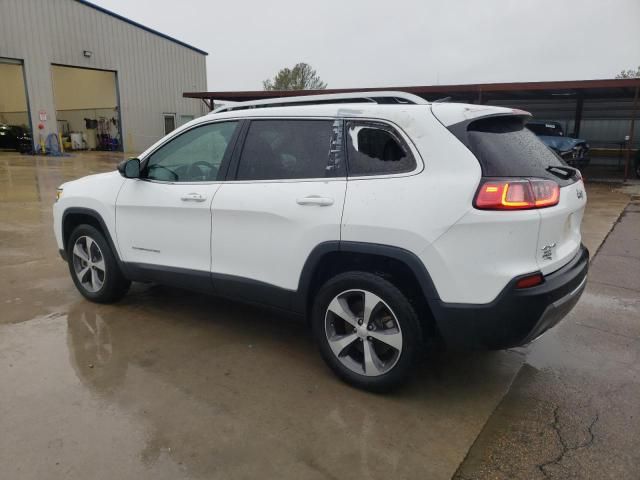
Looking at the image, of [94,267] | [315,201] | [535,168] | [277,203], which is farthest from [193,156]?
[535,168]

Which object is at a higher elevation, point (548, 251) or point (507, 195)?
point (507, 195)

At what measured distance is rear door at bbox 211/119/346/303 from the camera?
3.05 meters

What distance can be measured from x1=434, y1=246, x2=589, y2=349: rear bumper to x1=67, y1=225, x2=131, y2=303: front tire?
2.97 metres

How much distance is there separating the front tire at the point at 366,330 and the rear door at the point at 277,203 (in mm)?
301

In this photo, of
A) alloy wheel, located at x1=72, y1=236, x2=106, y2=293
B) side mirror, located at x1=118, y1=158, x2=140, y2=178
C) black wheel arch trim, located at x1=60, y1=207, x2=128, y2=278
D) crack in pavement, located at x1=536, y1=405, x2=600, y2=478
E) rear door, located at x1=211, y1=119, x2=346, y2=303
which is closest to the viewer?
crack in pavement, located at x1=536, y1=405, x2=600, y2=478

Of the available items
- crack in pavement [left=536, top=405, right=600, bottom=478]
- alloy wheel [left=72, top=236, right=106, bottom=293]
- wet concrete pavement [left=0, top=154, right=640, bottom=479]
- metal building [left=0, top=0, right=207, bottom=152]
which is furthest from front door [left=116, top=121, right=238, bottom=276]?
metal building [left=0, top=0, right=207, bottom=152]

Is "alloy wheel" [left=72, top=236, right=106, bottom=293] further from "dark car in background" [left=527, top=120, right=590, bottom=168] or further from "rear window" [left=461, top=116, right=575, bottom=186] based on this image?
"dark car in background" [left=527, top=120, right=590, bottom=168]

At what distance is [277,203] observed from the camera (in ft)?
10.5

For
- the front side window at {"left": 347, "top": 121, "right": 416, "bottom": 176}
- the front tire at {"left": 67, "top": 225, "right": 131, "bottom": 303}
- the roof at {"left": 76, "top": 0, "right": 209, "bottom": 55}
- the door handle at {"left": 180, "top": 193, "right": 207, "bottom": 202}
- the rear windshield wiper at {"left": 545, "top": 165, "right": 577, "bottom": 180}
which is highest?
the roof at {"left": 76, "top": 0, "right": 209, "bottom": 55}

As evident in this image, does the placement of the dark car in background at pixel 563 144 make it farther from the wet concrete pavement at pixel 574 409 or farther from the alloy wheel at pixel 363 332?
the alloy wheel at pixel 363 332

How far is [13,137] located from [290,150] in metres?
27.2

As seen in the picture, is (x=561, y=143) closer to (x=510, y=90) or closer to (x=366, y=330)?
(x=510, y=90)

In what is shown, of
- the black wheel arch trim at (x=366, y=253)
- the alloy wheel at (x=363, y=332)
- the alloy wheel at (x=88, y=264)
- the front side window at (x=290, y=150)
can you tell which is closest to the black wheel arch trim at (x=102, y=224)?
the alloy wheel at (x=88, y=264)

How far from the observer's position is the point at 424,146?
275 cm
